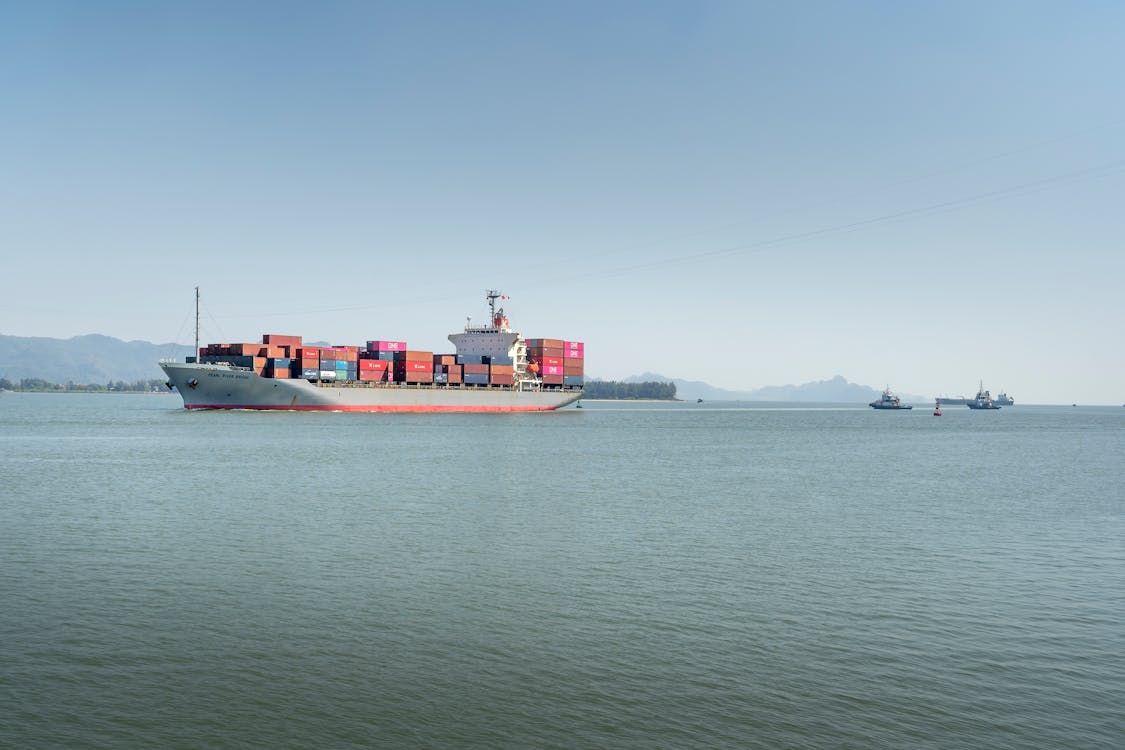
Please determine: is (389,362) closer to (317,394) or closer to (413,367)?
(413,367)

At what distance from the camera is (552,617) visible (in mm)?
18078

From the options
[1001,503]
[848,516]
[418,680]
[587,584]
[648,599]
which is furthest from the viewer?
[1001,503]

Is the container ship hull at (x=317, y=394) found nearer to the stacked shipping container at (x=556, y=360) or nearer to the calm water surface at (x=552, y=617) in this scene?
the stacked shipping container at (x=556, y=360)

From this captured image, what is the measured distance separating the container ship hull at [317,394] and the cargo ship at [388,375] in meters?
0.15

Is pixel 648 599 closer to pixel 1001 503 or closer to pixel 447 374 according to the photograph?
pixel 1001 503

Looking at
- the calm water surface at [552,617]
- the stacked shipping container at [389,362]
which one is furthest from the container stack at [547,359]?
the calm water surface at [552,617]

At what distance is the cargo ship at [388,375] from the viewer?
4619 inches

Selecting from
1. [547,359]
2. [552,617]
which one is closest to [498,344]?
[547,359]

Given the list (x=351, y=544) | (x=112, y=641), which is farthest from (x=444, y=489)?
(x=112, y=641)

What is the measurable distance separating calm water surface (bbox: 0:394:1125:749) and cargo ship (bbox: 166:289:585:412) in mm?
78720

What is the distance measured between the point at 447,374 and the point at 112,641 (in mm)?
120764

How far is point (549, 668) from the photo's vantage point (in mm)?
14781

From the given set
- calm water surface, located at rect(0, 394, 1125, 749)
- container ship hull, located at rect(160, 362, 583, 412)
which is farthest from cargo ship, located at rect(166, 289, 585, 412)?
calm water surface, located at rect(0, 394, 1125, 749)

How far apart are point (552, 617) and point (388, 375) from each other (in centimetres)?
11765
